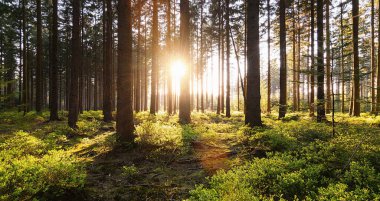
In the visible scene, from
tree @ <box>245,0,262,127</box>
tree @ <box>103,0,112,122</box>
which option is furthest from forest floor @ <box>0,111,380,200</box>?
tree @ <box>103,0,112,122</box>

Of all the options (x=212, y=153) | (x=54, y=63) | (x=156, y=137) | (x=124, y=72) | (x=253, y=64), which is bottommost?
(x=212, y=153)

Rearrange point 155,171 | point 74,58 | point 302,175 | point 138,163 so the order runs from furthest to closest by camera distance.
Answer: point 74,58
point 138,163
point 155,171
point 302,175

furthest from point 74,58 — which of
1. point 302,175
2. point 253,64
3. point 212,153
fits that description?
point 302,175

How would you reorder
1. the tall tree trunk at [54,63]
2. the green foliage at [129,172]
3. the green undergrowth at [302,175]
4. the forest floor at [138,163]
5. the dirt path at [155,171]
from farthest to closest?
the tall tree trunk at [54,63]
the green foliage at [129,172]
the dirt path at [155,171]
the forest floor at [138,163]
the green undergrowth at [302,175]

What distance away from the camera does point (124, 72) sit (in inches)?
325

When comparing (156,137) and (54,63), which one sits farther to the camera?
(54,63)

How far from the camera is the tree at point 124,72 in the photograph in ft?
27.0

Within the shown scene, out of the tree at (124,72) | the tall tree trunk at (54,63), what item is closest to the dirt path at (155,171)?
the tree at (124,72)

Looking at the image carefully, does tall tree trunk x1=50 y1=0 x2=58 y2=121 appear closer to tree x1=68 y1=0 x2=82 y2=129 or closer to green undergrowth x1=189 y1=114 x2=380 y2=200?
tree x1=68 y1=0 x2=82 y2=129

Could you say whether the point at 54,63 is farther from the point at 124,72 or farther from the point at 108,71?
the point at 124,72

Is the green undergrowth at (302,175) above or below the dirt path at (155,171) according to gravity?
above

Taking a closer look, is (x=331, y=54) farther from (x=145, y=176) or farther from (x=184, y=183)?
(x=145, y=176)

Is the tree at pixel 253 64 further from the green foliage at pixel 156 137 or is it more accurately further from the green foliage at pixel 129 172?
the green foliage at pixel 129 172

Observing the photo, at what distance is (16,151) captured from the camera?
7.02 m
